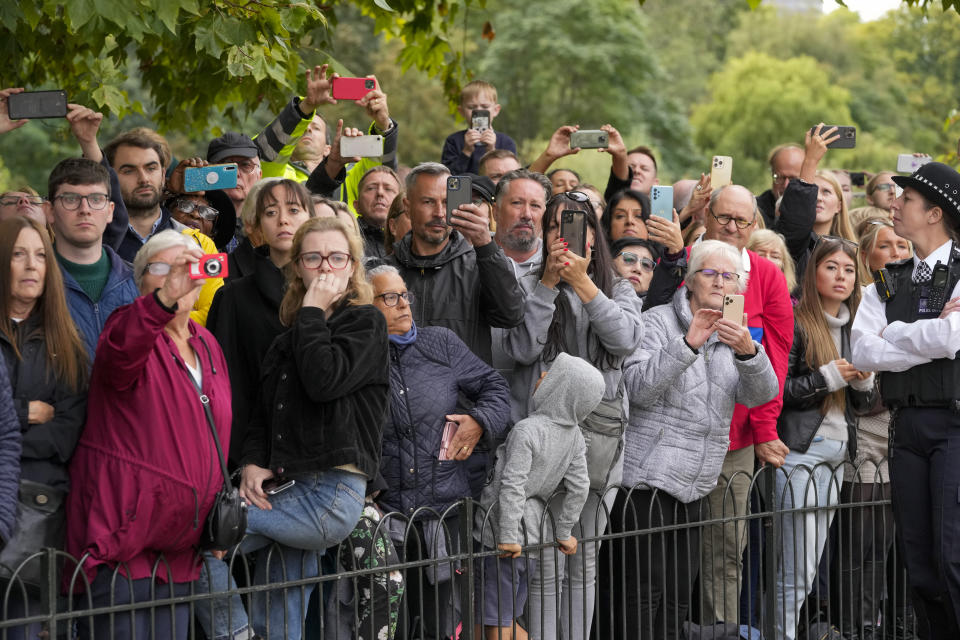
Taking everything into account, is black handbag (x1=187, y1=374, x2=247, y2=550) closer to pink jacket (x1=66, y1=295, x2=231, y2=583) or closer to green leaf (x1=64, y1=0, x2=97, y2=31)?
pink jacket (x1=66, y1=295, x2=231, y2=583)

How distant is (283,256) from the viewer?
660cm

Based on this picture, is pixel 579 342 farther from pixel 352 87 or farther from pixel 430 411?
pixel 352 87

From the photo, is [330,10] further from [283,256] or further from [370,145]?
[283,256]

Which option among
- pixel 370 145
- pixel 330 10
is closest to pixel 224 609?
pixel 370 145

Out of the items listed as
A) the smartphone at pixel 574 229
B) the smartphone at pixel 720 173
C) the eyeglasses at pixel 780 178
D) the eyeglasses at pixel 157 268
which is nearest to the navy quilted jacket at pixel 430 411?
the smartphone at pixel 574 229

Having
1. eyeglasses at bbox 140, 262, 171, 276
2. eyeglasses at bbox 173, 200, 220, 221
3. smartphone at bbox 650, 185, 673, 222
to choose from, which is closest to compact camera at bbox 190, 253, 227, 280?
eyeglasses at bbox 140, 262, 171, 276

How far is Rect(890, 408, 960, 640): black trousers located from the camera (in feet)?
22.1

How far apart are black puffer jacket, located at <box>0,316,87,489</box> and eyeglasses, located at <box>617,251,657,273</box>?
346 cm

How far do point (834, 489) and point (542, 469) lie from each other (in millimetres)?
2546

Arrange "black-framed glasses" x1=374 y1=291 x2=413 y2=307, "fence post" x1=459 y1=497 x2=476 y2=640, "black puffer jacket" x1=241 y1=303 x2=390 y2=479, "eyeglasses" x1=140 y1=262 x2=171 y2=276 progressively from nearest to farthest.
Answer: "eyeglasses" x1=140 y1=262 x2=171 y2=276, "black puffer jacket" x1=241 y1=303 x2=390 y2=479, "fence post" x1=459 y1=497 x2=476 y2=640, "black-framed glasses" x1=374 y1=291 x2=413 y2=307

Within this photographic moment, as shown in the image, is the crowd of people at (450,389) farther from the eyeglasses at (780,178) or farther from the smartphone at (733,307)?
the eyeglasses at (780,178)

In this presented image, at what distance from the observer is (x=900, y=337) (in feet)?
22.6

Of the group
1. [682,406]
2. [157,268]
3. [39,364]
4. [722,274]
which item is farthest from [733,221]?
[39,364]

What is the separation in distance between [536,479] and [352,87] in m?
2.64
